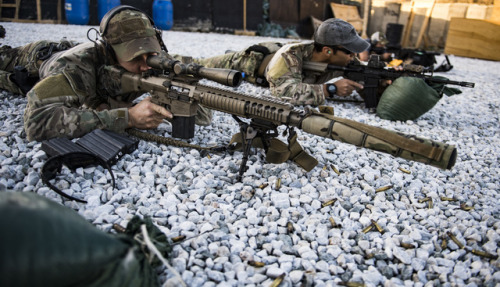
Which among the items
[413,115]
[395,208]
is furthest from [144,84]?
[413,115]

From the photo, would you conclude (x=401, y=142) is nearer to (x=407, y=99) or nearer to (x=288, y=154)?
(x=288, y=154)

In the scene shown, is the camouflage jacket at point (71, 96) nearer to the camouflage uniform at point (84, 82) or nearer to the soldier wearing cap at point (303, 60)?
the camouflage uniform at point (84, 82)

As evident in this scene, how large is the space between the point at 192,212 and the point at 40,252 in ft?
4.22

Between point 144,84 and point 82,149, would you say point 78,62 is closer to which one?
point 144,84

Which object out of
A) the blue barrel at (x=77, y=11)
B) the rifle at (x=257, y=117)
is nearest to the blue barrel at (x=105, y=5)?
the blue barrel at (x=77, y=11)

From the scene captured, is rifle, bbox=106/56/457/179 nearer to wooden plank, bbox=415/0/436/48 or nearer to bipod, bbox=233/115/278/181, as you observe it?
bipod, bbox=233/115/278/181

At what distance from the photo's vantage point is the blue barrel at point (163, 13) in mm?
12953

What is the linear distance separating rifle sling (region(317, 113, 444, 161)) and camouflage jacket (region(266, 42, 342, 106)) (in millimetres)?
2659

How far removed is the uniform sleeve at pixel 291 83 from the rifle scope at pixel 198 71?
2.31 metres

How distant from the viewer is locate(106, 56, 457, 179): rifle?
7.23 ft

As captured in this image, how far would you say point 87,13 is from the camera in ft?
41.0

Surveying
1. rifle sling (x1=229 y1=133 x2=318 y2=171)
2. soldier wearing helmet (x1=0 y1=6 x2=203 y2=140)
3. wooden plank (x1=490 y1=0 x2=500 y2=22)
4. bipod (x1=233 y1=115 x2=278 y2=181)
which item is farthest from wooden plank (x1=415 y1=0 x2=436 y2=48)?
bipod (x1=233 y1=115 x2=278 y2=181)

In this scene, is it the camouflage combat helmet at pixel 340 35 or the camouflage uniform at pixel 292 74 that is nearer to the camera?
the camouflage combat helmet at pixel 340 35

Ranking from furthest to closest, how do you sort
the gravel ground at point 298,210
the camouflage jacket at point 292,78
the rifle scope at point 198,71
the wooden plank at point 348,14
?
1. the wooden plank at point 348,14
2. the camouflage jacket at point 292,78
3. the rifle scope at point 198,71
4. the gravel ground at point 298,210
